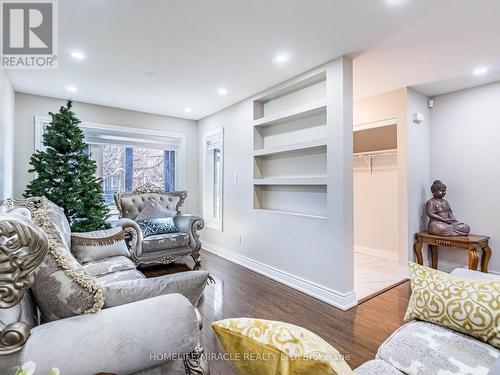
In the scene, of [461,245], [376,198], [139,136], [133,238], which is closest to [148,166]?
[139,136]

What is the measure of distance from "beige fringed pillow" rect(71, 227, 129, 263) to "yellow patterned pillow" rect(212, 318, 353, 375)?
7.75 ft

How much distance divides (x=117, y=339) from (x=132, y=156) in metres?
4.21

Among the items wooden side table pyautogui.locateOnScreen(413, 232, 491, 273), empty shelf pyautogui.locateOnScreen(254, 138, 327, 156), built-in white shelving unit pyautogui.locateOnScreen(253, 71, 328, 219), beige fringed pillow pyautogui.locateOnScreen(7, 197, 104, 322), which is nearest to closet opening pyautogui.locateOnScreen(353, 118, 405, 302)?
wooden side table pyautogui.locateOnScreen(413, 232, 491, 273)

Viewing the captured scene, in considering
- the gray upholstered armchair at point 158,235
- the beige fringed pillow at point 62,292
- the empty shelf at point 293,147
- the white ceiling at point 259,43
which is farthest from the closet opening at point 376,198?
the beige fringed pillow at point 62,292

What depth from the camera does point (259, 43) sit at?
2.34 m

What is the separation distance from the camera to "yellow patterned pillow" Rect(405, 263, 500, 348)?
1.13 meters

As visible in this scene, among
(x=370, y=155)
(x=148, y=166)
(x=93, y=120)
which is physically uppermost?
(x=93, y=120)

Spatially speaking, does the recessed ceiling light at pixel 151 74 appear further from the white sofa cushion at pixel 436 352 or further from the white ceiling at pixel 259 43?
the white sofa cushion at pixel 436 352

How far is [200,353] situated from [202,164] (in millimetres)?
4281

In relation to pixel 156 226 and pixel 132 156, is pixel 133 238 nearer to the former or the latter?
pixel 156 226

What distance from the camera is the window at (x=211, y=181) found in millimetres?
4926

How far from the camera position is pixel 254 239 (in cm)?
373

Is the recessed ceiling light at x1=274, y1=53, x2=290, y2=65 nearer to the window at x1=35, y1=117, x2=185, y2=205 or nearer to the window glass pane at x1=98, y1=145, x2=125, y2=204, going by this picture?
the window at x1=35, y1=117, x2=185, y2=205
